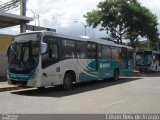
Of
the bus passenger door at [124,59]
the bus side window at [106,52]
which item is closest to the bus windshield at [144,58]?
the bus passenger door at [124,59]

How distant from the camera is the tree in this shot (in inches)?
1489

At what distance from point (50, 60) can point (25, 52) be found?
49.4 inches

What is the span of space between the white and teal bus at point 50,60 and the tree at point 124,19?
1822 centimetres

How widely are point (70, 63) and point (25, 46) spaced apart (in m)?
2.94

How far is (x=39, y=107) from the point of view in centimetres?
1111

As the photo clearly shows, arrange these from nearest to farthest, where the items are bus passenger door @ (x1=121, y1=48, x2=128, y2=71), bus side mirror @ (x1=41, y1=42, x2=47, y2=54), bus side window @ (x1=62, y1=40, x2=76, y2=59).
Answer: bus side mirror @ (x1=41, y1=42, x2=47, y2=54)
bus side window @ (x1=62, y1=40, x2=76, y2=59)
bus passenger door @ (x1=121, y1=48, x2=128, y2=71)

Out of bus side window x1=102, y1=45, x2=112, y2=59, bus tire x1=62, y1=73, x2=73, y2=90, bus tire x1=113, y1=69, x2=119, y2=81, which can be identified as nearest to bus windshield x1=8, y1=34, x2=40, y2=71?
bus tire x1=62, y1=73, x2=73, y2=90

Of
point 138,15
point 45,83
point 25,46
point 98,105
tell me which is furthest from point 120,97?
point 138,15

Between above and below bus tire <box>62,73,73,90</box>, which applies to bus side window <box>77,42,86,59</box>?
above

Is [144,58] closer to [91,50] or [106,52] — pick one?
[106,52]

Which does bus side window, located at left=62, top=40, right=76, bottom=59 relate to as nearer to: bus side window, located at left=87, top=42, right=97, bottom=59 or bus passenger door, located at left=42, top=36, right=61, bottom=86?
bus passenger door, located at left=42, top=36, right=61, bottom=86

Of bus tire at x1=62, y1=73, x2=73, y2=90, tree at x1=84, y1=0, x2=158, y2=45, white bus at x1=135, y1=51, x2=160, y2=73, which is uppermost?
tree at x1=84, y1=0, x2=158, y2=45

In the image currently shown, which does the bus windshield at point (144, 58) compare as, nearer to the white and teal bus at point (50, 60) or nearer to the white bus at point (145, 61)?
the white bus at point (145, 61)

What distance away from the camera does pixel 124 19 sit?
3812cm
